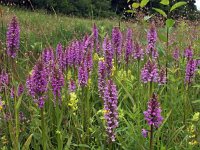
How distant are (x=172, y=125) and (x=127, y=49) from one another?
55.7 inches

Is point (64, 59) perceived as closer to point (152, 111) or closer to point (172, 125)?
point (172, 125)

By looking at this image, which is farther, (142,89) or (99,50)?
(99,50)

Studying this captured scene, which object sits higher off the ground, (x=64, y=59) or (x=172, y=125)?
(x=64, y=59)

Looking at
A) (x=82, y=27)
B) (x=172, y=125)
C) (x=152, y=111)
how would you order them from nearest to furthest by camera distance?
(x=152, y=111) → (x=172, y=125) → (x=82, y=27)

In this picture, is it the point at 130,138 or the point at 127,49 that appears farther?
the point at 127,49

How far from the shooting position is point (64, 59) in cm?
386

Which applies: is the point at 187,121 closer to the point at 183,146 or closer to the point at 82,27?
the point at 183,146

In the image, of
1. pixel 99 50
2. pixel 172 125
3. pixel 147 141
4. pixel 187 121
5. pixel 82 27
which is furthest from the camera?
pixel 82 27

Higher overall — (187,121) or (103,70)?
(103,70)

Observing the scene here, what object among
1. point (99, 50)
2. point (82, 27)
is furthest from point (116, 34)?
point (82, 27)

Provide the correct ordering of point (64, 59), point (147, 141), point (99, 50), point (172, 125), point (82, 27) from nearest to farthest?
point (147, 141), point (172, 125), point (64, 59), point (99, 50), point (82, 27)

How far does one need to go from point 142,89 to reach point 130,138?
3.12 feet

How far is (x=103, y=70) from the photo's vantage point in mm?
2883

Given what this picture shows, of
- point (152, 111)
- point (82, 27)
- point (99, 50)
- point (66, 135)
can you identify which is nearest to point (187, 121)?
point (66, 135)
